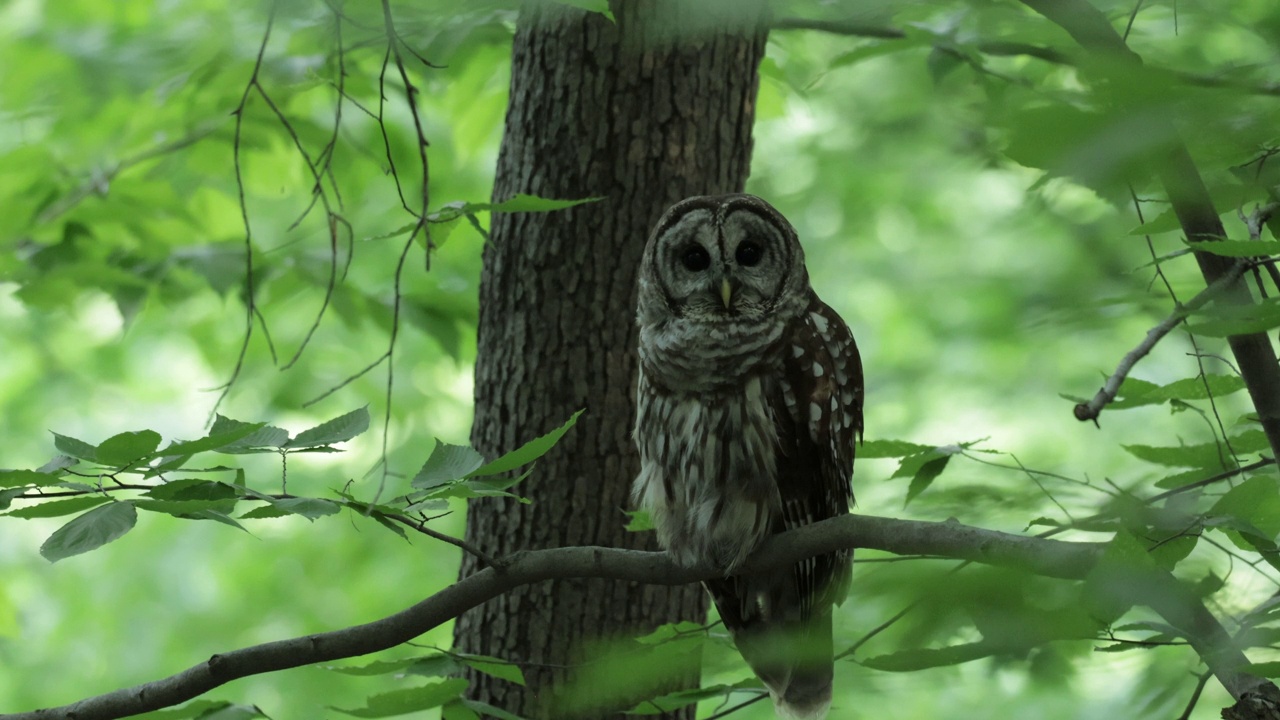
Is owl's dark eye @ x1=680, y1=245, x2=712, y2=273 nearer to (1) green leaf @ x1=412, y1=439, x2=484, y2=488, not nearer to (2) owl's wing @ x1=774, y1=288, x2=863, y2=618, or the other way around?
(2) owl's wing @ x1=774, y1=288, x2=863, y2=618

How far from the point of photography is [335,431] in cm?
159

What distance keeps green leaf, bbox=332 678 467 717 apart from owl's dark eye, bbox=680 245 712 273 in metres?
1.23

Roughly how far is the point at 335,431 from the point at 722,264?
1398 mm

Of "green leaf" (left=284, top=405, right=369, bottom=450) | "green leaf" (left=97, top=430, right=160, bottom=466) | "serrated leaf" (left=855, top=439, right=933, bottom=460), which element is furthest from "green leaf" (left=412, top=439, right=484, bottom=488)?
"serrated leaf" (left=855, top=439, right=933, bottom=460)

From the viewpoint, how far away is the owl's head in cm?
273

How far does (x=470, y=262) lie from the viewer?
5.54 meters

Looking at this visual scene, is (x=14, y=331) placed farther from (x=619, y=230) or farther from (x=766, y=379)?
(x=766, y=379)

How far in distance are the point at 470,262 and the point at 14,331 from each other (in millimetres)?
4067

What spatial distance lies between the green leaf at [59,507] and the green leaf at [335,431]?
27cm

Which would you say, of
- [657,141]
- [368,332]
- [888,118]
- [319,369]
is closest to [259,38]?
[657,141]

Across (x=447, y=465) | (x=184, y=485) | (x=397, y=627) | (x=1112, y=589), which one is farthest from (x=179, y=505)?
(x=1112, y=589)

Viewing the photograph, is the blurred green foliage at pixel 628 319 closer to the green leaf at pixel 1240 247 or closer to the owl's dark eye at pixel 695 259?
the green leaf at pixel 1240 247

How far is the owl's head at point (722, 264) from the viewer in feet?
8.95

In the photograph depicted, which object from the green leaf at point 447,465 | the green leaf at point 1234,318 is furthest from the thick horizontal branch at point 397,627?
the green leaf at point 1234,318
